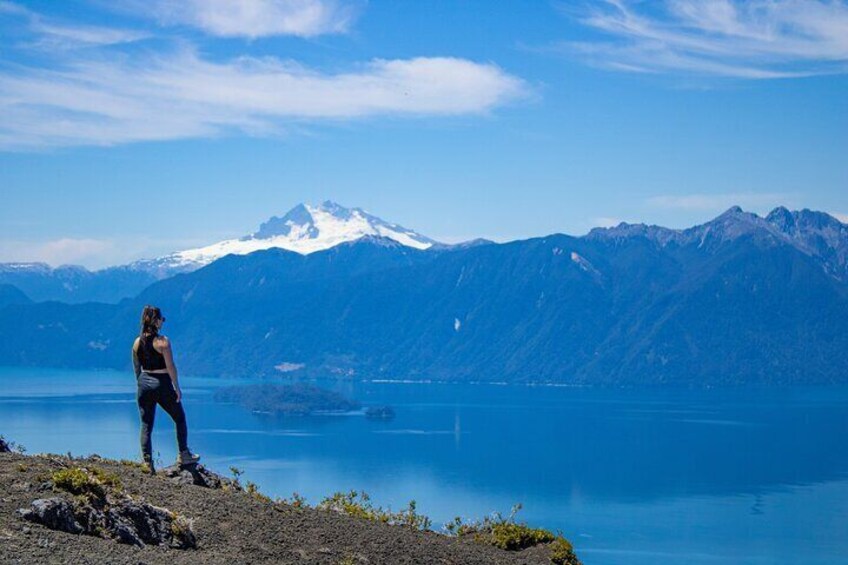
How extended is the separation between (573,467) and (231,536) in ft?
394

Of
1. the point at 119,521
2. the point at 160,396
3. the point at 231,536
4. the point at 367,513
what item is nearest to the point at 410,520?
the point at 367,513

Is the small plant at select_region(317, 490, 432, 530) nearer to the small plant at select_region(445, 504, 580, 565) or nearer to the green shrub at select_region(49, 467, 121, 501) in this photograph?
the small plant at select_region(445, 504, 580, 565)

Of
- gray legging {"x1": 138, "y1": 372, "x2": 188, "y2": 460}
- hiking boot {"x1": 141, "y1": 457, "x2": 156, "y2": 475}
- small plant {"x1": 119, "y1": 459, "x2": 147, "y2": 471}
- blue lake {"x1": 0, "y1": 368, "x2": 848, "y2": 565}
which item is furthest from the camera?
blue lake {"x1": 0, "y1": 368, "x2": 848, "y2": 565}

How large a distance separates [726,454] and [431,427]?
46737mm

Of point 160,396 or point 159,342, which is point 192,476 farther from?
point 159,342

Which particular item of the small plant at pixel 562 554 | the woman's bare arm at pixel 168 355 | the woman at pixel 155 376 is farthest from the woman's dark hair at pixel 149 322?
the small plant at pixel 562 554

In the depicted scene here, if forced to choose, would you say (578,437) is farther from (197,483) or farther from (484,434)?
(197,483)

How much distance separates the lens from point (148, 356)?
46.3 feet

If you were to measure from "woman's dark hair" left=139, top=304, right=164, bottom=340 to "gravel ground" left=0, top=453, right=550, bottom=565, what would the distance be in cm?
161

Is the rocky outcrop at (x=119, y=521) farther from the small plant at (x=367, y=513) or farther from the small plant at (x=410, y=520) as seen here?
the small plant at (x=410, y=520)

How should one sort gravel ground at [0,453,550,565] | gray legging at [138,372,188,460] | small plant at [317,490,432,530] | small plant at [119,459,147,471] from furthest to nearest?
small plant at [317,490,432,530]
small plant at [119,459,147,471]
gray legging at [138,372,188,460]
gravel ground at [0,453,550,565]

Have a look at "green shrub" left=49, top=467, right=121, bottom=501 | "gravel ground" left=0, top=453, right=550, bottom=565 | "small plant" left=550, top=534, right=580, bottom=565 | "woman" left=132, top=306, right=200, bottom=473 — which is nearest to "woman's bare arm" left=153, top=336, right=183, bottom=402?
"woman" left=132, top=306, right=200, bottom=473

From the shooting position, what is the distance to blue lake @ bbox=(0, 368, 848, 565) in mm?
85438

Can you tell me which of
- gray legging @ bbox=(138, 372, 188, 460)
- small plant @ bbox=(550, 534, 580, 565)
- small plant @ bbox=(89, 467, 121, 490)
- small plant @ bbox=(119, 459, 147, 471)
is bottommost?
small plant @ bbox=(550, 534, 580, 565)
